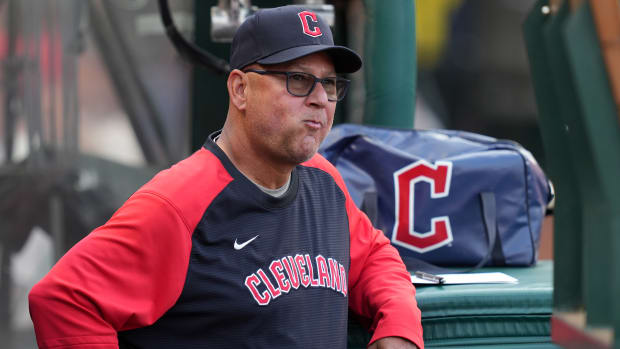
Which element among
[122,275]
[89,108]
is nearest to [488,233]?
[122,275]

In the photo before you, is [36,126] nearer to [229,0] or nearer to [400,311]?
[229,0]

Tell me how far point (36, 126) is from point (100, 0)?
57cm

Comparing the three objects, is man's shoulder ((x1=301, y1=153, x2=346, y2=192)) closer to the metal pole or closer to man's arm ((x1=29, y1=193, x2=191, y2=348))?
man's arm ((x1=29, y1=193, x2=191, y2=348))

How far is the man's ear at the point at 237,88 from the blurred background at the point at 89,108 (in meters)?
1.19

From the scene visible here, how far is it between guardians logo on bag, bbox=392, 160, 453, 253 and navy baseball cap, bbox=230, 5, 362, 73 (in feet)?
2.06

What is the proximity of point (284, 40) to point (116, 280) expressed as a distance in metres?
0.54

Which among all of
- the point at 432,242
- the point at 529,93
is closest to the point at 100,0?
the point at 432,242

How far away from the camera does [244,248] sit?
142 centimetres

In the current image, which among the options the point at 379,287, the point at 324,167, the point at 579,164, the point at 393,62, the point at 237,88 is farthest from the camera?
the point at 393,62

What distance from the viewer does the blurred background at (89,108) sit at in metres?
2.87

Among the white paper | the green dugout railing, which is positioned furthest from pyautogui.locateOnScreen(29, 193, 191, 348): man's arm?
the green dugout railing

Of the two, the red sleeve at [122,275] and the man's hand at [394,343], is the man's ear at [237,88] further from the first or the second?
the man's hand at [394,343]

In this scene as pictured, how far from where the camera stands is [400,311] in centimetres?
150

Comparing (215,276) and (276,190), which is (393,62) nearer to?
(276,190)
